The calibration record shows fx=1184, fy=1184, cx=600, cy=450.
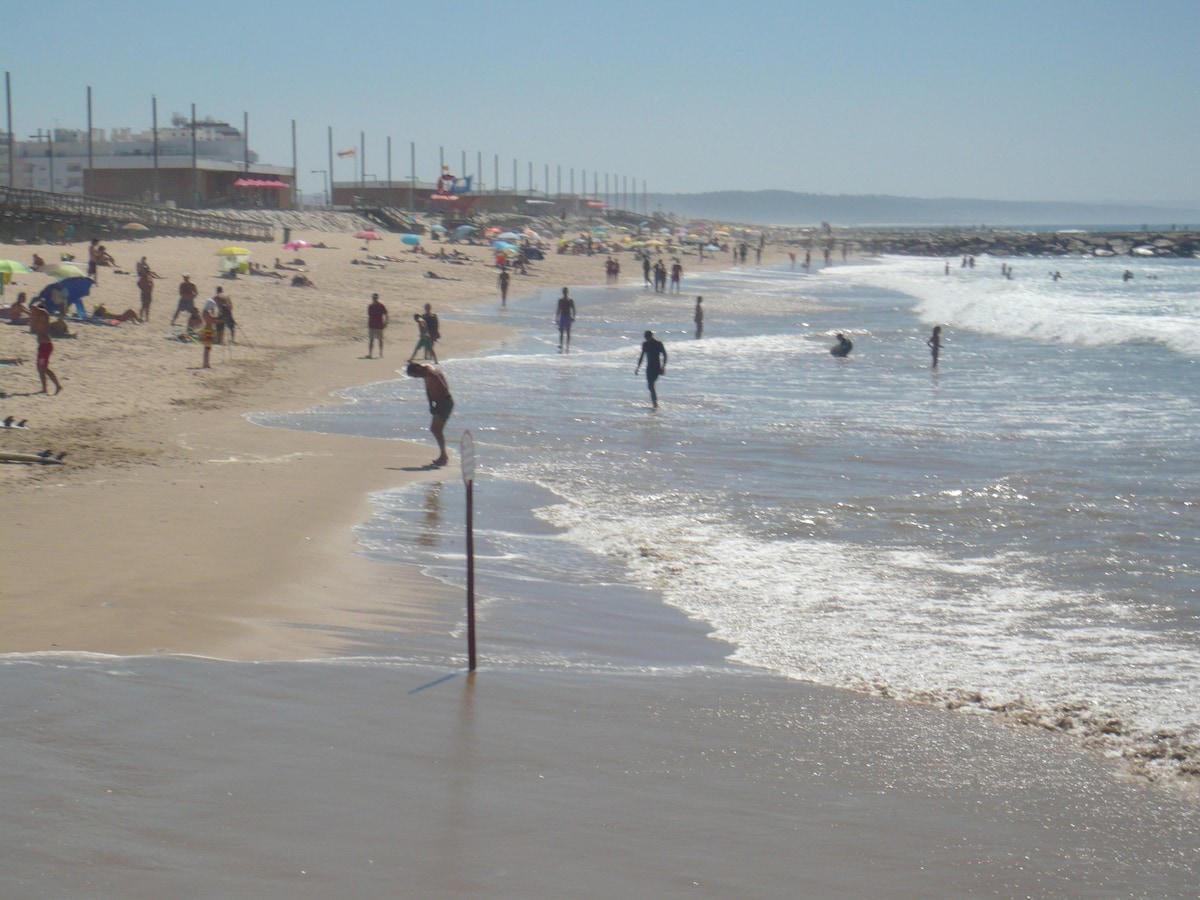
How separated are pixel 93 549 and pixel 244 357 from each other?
48.0 ft

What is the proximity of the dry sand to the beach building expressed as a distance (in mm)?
41451

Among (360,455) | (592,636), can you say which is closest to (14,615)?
(592,636)

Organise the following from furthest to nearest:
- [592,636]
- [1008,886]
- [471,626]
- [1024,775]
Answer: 1. [592,636]
2. [471,626]
3. [1024,775]
4. [1008,886]

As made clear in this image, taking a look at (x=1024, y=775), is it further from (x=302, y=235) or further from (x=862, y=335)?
(x=302, y=235)

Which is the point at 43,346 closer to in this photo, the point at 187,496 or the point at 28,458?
the point at 28,458

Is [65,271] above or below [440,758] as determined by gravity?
above

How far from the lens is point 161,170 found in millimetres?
68875

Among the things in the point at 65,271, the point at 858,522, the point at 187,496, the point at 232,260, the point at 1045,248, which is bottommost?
the point at 858,522

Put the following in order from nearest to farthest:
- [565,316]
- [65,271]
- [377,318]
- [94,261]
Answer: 1. [377,318]
2. [65,271]
3. [565,316]
4. [94,261]

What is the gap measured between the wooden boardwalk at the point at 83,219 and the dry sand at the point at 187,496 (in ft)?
52.8

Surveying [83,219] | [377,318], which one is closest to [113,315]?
[377,318]

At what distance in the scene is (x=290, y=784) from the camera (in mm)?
4793

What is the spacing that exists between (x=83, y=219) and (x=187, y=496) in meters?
37.2

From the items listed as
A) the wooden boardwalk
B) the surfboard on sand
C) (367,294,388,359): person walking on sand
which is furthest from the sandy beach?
the wooden boardwalk
